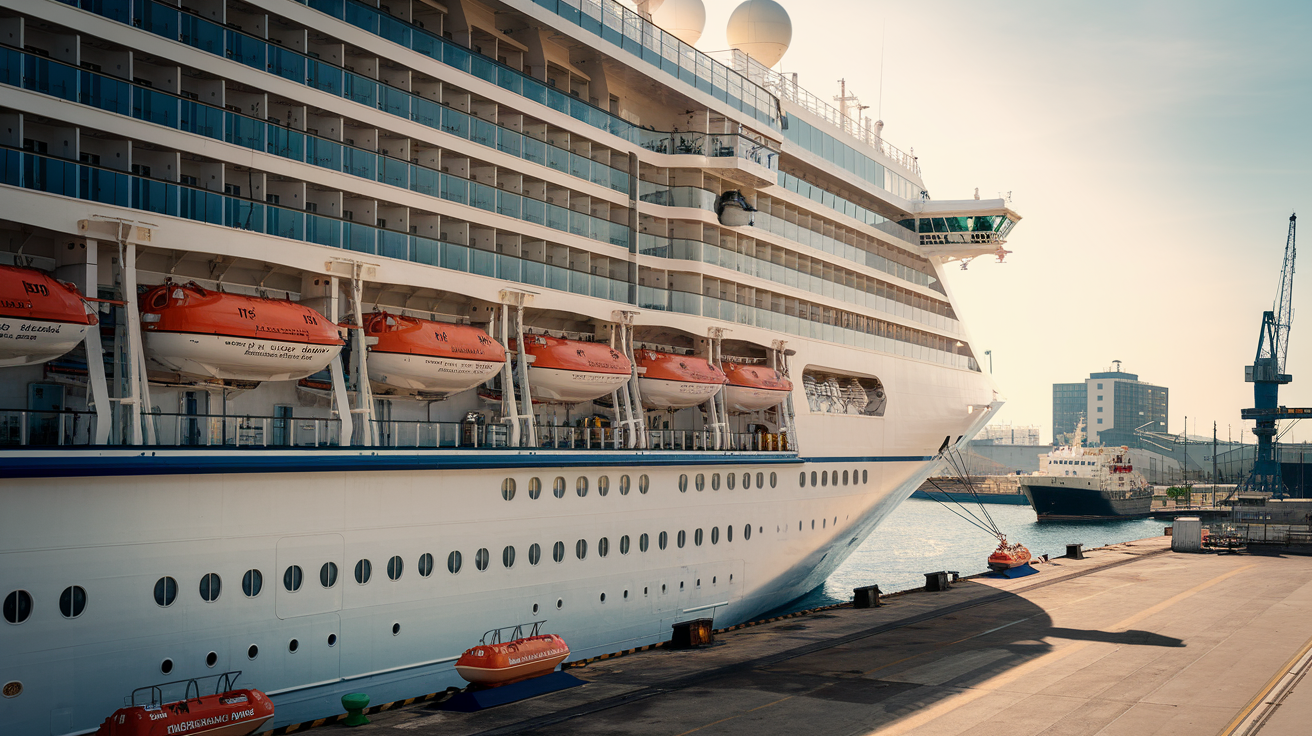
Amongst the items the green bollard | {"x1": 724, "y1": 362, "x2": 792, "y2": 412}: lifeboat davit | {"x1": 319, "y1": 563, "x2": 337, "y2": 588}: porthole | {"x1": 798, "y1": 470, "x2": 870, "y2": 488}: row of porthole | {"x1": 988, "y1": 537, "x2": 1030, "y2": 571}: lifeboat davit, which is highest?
{"x1": 724, "y1": 362, "x2": 792, "y2": 412}: lifeboat davit

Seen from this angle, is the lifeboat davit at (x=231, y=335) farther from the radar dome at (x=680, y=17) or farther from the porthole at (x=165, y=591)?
the radar dome at (x=680, y=17)

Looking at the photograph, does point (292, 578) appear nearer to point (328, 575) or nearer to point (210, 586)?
point (328, 575)

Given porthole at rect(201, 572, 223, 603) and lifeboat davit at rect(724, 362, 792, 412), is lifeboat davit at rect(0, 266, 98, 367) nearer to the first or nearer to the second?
porthole at rect(201, 572, 223, 603)

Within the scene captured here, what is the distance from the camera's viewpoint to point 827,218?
3369 centimetres

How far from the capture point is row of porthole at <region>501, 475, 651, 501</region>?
19.8 m

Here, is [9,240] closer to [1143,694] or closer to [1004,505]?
[1143,694]

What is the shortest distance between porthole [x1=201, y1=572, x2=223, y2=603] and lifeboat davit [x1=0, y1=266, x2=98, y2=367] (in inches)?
145

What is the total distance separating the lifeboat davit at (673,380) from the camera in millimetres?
25062

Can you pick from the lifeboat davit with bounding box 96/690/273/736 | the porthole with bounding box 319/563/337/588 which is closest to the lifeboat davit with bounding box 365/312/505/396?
the porthole with bounding box 319/563/337/588

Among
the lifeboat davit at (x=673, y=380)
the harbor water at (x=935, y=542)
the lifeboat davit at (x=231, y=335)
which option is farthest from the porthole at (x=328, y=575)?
the harbor water at (x=935, y=542)

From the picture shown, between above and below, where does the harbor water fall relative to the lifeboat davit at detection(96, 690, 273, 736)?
below

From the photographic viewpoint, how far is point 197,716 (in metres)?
13.4

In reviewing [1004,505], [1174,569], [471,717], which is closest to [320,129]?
[471,717]

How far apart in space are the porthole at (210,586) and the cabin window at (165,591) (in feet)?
1.35
